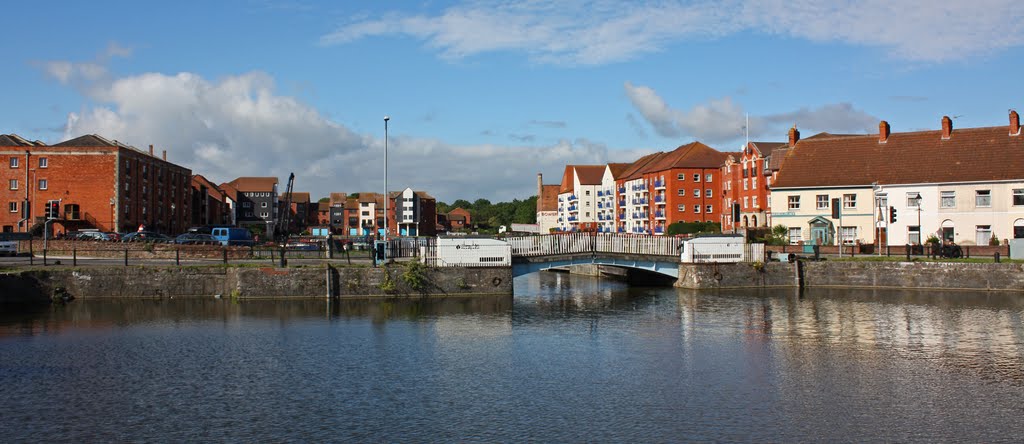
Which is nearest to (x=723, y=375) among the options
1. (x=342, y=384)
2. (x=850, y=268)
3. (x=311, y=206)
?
(x=342, y=384)

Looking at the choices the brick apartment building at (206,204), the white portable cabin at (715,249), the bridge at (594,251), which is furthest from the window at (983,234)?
the brick apartment building at (206,204)

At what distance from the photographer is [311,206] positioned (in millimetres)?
181375

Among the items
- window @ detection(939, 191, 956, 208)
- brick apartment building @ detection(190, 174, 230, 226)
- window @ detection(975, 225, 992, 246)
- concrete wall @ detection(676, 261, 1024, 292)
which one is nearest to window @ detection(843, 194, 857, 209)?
window @ detection(939, 191, 956, 208)

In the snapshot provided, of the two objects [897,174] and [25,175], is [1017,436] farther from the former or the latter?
[25,175]

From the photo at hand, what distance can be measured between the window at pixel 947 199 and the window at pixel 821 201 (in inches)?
330

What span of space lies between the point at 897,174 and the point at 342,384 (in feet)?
176

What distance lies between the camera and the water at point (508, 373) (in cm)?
1830

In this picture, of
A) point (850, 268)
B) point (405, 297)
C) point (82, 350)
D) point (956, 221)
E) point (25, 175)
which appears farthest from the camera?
point (25, 175)

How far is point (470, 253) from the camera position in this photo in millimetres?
42625

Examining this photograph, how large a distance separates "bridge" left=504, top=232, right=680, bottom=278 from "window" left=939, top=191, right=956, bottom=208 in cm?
2567

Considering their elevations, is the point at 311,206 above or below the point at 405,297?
above

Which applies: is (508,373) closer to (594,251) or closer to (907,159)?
(594,251)

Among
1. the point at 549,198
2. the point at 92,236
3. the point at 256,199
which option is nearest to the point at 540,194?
the point at 549,198

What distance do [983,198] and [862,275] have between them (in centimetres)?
1900
